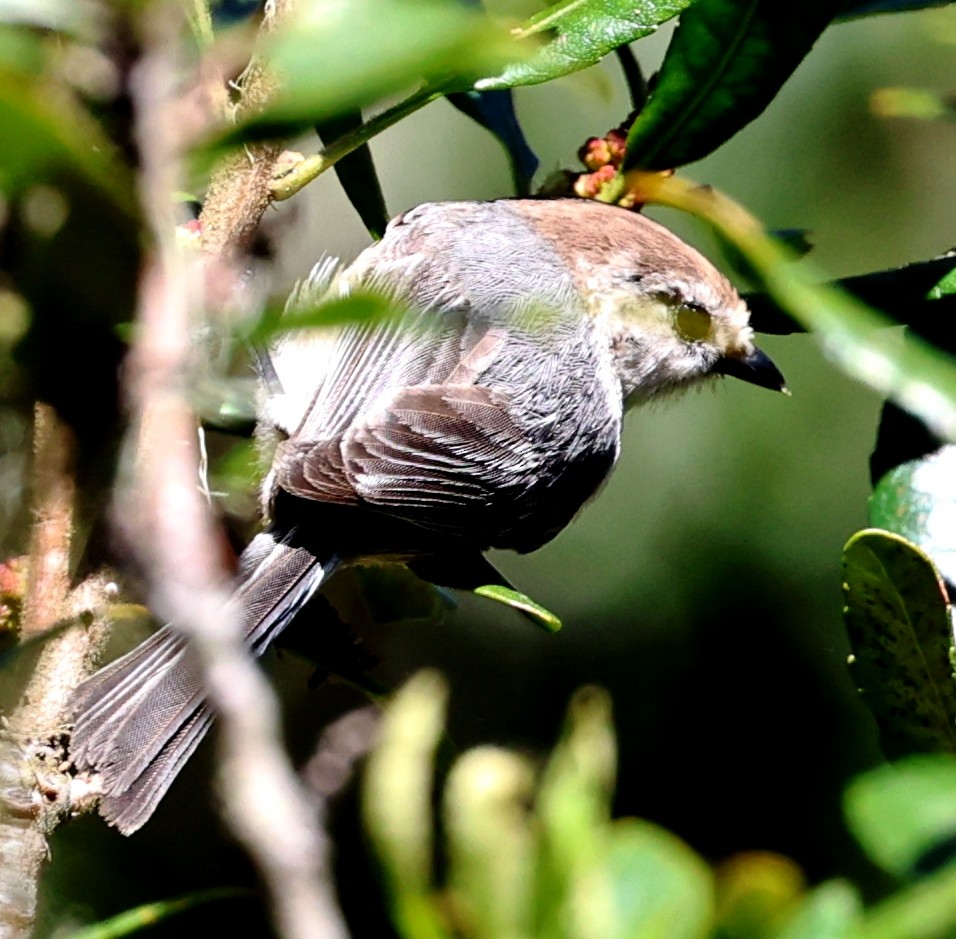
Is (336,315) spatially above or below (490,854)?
above

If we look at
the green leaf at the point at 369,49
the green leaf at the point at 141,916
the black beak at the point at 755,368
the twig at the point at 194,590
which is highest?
the green leaf at the point at 369,49

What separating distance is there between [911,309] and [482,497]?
95 centimetres

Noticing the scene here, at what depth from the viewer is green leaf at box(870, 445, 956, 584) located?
195 cm

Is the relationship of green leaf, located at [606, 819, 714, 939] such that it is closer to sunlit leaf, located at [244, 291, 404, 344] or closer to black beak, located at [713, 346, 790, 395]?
sunlit leaf, located at [244, 291, 404, 344]

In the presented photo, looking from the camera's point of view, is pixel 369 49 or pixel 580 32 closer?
pixel 369 49

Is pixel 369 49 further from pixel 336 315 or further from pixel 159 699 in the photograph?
pixel 159 699

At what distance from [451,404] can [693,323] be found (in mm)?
788

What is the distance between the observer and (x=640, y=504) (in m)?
4.99

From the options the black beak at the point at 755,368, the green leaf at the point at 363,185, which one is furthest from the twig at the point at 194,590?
the black beak at the point at 755,368

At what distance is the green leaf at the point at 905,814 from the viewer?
946 millimetres

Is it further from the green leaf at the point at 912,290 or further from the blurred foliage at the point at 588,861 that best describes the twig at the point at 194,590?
the green leaf at the point at 912,290

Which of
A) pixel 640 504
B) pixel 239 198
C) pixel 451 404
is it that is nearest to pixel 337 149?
pixel 239 198

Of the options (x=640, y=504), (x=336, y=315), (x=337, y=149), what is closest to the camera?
(x=336, y=315)

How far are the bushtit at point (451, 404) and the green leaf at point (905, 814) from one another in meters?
1.25
